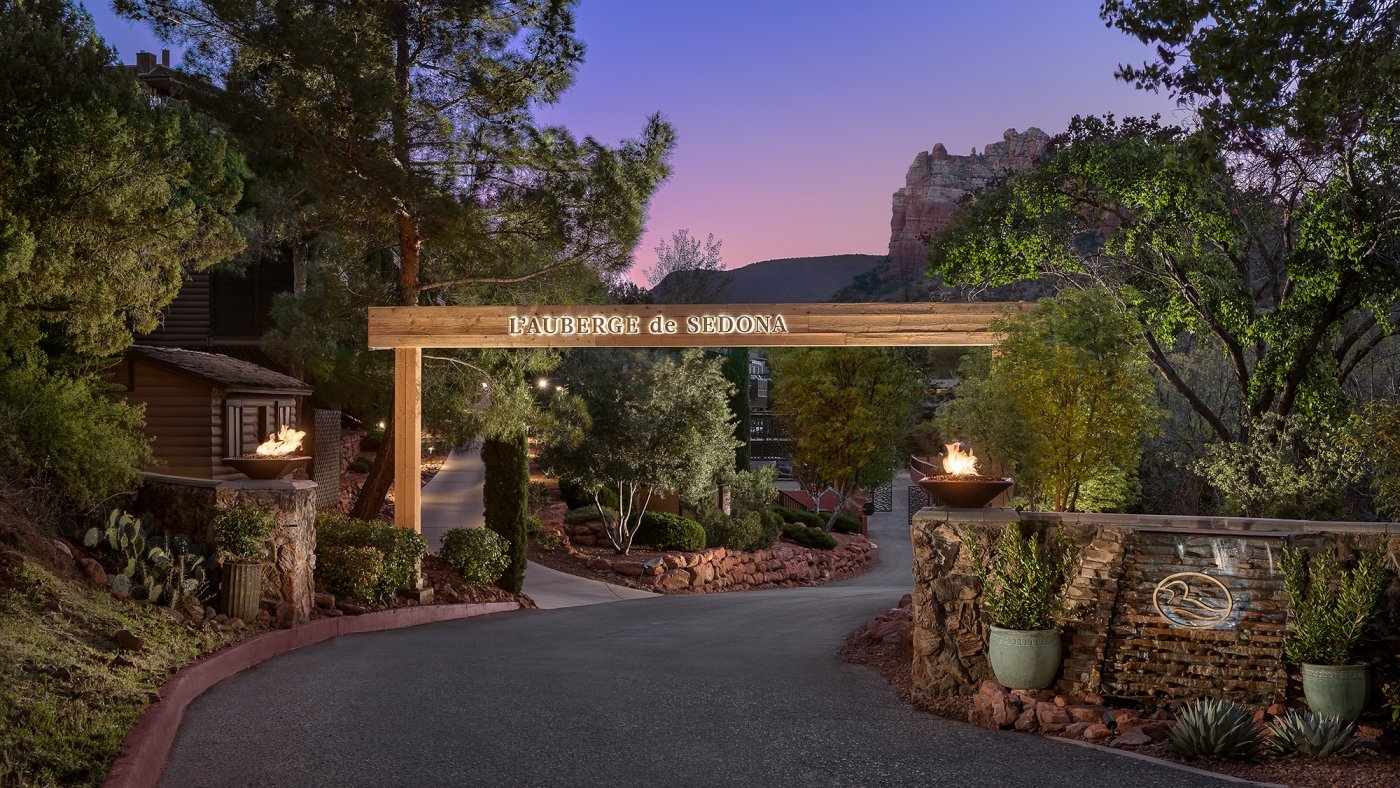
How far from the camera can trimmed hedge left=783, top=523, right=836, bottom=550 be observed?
3008cm

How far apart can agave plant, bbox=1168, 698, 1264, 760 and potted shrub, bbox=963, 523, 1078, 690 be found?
49.4 inches

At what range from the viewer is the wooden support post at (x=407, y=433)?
52.8 ft

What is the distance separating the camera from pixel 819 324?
1511 centimetres

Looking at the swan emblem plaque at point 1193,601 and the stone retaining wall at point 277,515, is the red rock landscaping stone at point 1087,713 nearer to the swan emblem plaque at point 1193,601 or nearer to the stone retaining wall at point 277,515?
the swan emblem plaque at point 1193,601

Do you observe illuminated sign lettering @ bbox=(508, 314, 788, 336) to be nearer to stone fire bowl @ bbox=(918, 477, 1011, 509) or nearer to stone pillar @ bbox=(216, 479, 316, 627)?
stone pillar @ bbox=(216, 479, 316, 627)

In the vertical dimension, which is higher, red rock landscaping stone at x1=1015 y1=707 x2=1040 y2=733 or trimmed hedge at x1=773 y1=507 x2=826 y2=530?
red rock landscaping stone at x1=1015 y1=707 x2=1040 y2=733

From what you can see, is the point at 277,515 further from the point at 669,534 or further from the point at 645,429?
the point at 669,534

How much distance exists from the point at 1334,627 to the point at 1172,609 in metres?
1.06

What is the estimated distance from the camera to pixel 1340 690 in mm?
7809

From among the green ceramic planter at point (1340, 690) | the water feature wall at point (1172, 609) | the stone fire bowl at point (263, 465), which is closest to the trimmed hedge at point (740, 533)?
the stone fire bowl at point (263, 465)

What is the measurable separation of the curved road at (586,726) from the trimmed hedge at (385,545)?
2.53 metres

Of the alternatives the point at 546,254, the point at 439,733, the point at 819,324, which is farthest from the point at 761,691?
the point at 546,254

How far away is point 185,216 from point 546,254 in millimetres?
6428

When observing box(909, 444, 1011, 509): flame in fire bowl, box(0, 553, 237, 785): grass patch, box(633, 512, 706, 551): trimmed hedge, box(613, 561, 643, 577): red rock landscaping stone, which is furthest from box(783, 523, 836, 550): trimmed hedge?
box(0, 553, 237, 785): grass patch
